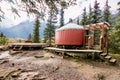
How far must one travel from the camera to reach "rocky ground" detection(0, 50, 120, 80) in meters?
9.05

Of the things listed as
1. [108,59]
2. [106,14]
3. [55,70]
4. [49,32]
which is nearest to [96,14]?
[106,14]

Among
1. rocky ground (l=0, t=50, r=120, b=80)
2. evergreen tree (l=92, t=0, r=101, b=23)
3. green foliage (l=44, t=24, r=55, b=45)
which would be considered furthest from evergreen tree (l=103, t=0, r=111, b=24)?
rocky ground (l=0, t=50, r=120, b=80)

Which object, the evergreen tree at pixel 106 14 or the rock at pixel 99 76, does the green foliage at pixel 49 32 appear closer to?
the evergreen tree at pixel 106 14

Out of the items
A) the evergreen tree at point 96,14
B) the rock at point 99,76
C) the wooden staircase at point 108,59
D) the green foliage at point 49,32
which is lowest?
the rock at point 99,76

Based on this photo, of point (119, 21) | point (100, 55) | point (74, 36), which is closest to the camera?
point (100, 55)

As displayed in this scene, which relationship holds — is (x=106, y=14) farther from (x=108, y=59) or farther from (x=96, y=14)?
(x=108, y=59)

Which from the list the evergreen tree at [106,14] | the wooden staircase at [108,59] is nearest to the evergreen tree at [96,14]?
the evergreen tree at [106,14]

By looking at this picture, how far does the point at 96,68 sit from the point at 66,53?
3391 millimetres

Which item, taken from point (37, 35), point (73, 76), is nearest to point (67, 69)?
point (73, 76)

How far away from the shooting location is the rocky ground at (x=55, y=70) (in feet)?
29.7

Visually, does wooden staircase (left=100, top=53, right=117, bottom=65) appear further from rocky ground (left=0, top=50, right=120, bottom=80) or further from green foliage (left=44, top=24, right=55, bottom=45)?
green foliage (left=44, top=24, right=55, bottom=45)

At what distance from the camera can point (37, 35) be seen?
1636 inches

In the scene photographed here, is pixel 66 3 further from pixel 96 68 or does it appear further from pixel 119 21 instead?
pixel 119 21

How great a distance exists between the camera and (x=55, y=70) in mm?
9984
